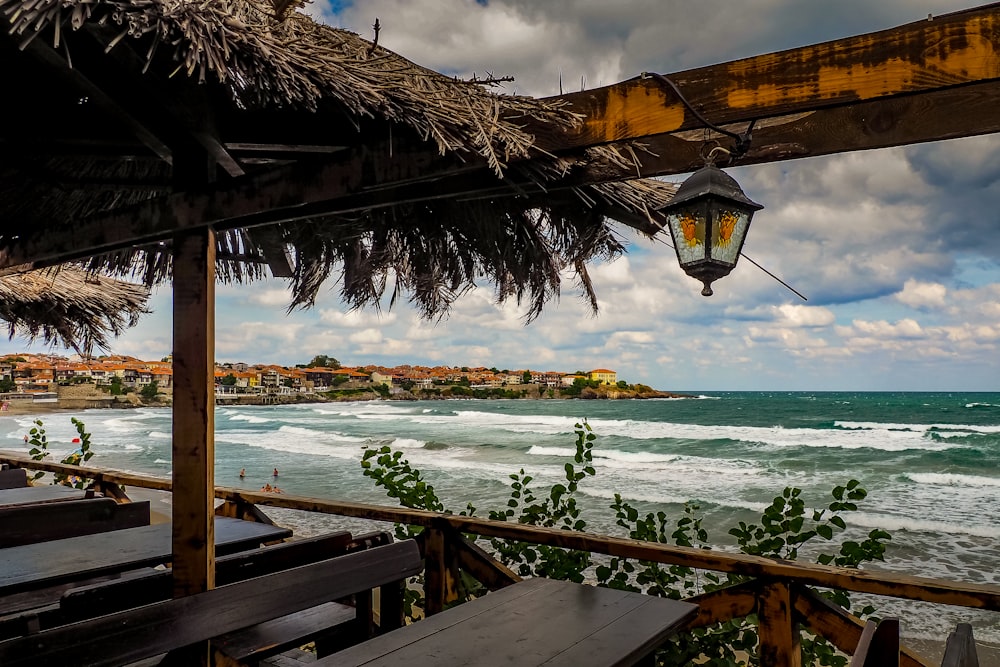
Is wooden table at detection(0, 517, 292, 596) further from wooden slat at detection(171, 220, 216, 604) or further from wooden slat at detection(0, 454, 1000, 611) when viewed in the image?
wooden slat at detection(171, 220, 216, 604)

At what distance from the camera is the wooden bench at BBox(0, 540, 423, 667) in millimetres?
1387

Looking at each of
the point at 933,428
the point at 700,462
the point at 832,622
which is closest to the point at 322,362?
the point at 700,462

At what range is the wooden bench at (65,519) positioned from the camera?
2840mm

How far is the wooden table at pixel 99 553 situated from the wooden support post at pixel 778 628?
1.95 meters

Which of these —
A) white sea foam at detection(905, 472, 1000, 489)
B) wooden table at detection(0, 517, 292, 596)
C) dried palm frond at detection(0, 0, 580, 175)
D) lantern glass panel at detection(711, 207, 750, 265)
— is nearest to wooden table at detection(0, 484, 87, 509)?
wooden table at detection(0, 517, 292, 596)

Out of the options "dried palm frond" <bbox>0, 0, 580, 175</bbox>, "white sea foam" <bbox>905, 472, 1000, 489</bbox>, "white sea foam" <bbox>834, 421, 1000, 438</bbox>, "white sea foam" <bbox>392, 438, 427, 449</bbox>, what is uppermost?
"dried palm frond" <bbox>0, 0, 580, 175</bbox>

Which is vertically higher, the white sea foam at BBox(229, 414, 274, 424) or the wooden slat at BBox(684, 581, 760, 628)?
the wooden slat at BBox(684, 581, 760, 628)

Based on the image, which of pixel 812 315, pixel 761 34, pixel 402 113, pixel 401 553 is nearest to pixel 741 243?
pixel 402 113

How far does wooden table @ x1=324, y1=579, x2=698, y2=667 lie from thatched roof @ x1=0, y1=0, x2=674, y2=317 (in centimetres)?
119

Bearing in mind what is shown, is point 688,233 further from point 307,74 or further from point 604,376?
point 604,376

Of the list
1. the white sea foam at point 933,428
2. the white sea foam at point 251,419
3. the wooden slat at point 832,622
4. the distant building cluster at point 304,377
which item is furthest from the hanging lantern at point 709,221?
the distant building cluster at point 304,377

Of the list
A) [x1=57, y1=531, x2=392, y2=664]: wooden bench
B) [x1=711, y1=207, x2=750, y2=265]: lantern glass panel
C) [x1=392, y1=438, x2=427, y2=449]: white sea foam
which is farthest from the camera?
[x1=392, y1=438, x2=427, y2=449]: white sea foam

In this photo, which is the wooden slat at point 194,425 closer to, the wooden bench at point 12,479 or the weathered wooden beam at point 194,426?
the weathered wooden beam at point 194,426

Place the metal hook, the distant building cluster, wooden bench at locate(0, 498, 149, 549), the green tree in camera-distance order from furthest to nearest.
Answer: the green tree
the distant building cluster
wooden bench at locate(0, 498, 149, 549)
the metal hook
